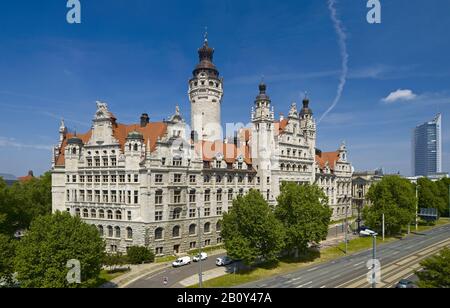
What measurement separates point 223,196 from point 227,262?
2023cm

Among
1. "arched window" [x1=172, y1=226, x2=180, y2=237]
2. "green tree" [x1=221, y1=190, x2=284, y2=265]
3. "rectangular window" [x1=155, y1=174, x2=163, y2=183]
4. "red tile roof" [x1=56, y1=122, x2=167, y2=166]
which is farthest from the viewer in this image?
"red tile roof" [x1=56, y1=122, x2=167, y2=166]

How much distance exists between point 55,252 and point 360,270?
150ft

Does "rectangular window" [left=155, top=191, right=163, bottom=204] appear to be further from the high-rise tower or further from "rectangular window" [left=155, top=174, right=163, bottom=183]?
the high-rise tower

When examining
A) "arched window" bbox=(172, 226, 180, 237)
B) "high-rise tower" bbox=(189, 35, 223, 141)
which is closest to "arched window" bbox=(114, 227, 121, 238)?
"arched window" bbox=(172, 226, 180, 237)

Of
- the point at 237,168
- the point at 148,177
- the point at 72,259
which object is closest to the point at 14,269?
the point at 72,259

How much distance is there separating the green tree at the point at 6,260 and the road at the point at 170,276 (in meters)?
15.7

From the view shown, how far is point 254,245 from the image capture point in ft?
163

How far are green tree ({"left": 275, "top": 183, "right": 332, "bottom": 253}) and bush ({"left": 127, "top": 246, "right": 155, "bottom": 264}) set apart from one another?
84.9 ft

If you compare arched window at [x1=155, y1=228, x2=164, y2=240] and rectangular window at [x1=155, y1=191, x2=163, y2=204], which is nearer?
arched window at [x1=155, y1=228, x2=164, y2=240]

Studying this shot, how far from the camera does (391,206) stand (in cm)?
7362

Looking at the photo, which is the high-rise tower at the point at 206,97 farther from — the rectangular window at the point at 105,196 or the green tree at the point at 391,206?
the green tree at the point at 391,206

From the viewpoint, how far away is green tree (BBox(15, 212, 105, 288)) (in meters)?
34.1

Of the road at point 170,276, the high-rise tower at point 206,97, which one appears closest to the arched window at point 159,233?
the road at point 170,276
